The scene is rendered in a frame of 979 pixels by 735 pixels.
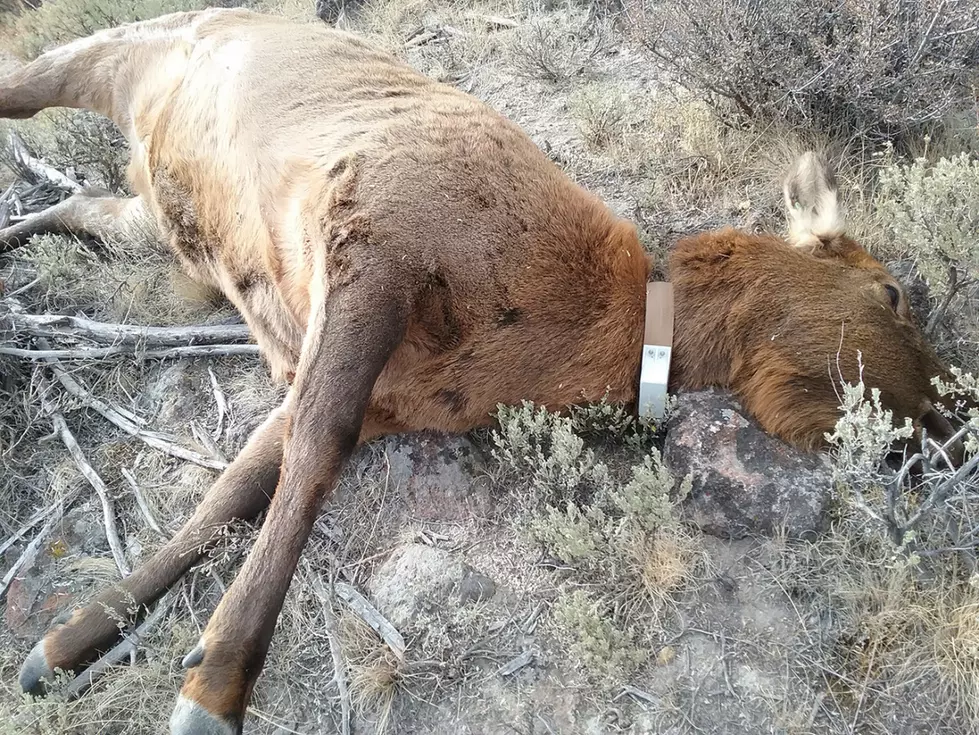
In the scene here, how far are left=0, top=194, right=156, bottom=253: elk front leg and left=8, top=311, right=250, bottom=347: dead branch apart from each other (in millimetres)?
846

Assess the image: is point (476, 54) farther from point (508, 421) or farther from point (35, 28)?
point (35, 28)

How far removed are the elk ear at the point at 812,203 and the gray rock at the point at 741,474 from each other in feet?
2.97

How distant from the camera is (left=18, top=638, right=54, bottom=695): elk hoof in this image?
2.55m

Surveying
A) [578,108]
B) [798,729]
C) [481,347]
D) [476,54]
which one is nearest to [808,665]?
[798,729]

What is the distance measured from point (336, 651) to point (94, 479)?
4.95ft

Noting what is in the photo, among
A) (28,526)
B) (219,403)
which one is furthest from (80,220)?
(28,526)

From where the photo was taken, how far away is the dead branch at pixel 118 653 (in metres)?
2.53

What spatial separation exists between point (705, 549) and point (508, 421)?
2.83 feet

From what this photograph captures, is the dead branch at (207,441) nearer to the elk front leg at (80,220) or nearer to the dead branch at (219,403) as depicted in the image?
the dead branch at (219,403)

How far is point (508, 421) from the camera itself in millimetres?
2721

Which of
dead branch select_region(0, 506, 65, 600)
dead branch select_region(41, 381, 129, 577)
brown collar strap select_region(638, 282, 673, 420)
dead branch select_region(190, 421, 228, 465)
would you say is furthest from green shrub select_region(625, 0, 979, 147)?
dead branch select_region(0, 506, 65, 600)

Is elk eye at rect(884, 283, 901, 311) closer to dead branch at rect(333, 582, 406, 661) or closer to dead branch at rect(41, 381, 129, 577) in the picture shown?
dead branch at rect(333, 582, 406, 661)

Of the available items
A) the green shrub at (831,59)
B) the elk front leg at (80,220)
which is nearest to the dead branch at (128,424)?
the elk front leg at (80,220)

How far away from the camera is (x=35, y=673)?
2559 mm
